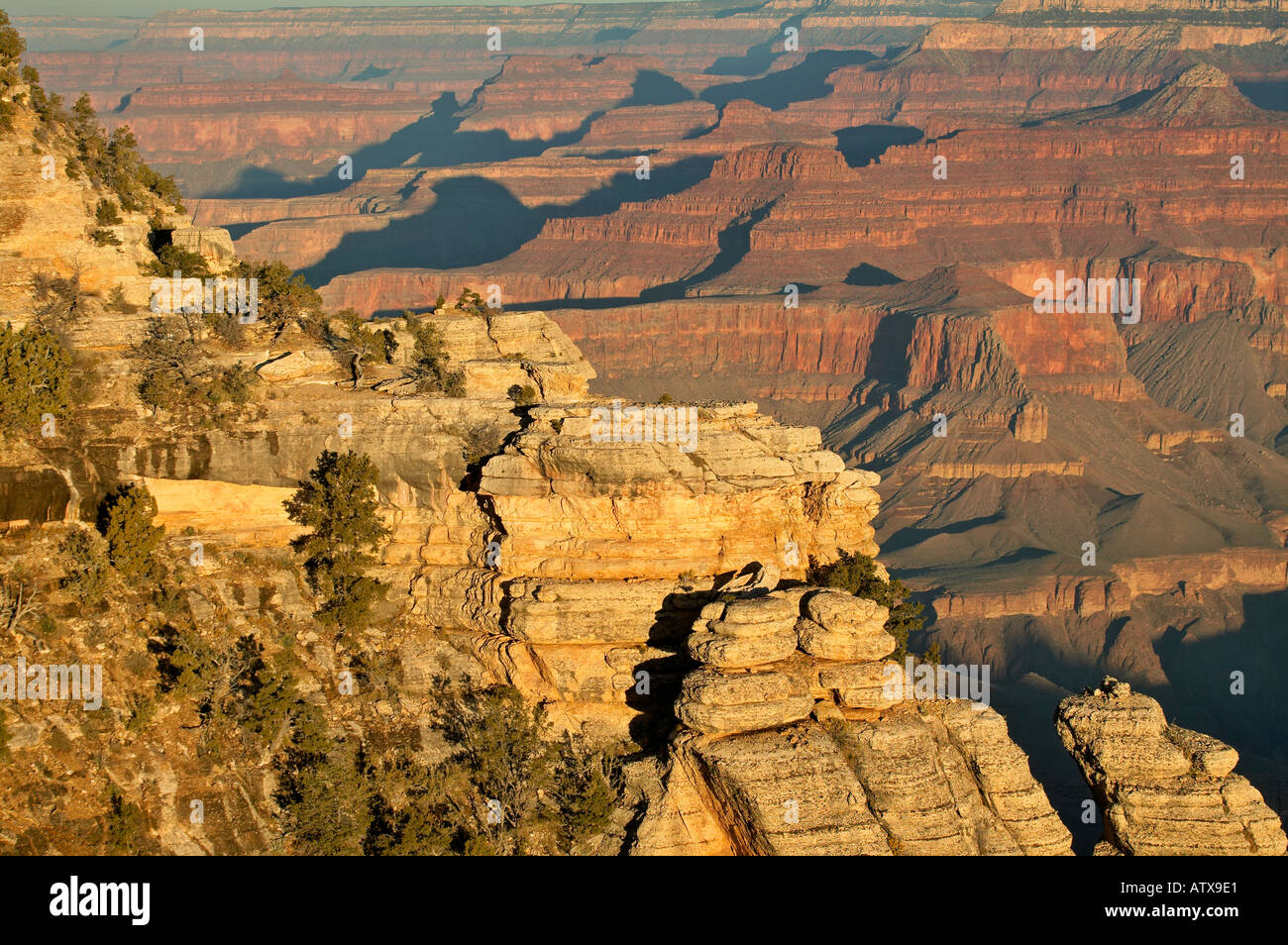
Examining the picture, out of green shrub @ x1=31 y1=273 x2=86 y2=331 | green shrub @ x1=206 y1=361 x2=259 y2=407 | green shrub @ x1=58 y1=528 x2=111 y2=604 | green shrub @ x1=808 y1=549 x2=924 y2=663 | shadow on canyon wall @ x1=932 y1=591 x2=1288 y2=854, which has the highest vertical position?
green shrub @ x1=31 y1=273 x2=86 y2=331

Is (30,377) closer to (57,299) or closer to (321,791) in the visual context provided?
(57,299)

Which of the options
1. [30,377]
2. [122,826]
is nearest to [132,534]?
[30,377]

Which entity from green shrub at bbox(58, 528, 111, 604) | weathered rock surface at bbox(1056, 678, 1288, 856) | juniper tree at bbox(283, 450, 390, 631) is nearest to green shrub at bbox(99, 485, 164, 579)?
green shrub at bbox(58, 528, 111, 604)

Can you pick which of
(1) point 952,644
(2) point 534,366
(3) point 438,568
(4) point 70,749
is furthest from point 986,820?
(1) point 952,644

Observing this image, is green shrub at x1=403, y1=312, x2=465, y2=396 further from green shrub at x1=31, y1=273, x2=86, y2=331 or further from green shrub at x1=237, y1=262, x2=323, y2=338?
green shrub at x1=31, y1=273, x2=86, y2=331

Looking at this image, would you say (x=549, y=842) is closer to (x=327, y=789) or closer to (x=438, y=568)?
(x=327, y=789)

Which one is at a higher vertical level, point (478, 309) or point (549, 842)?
point (478, 309)
